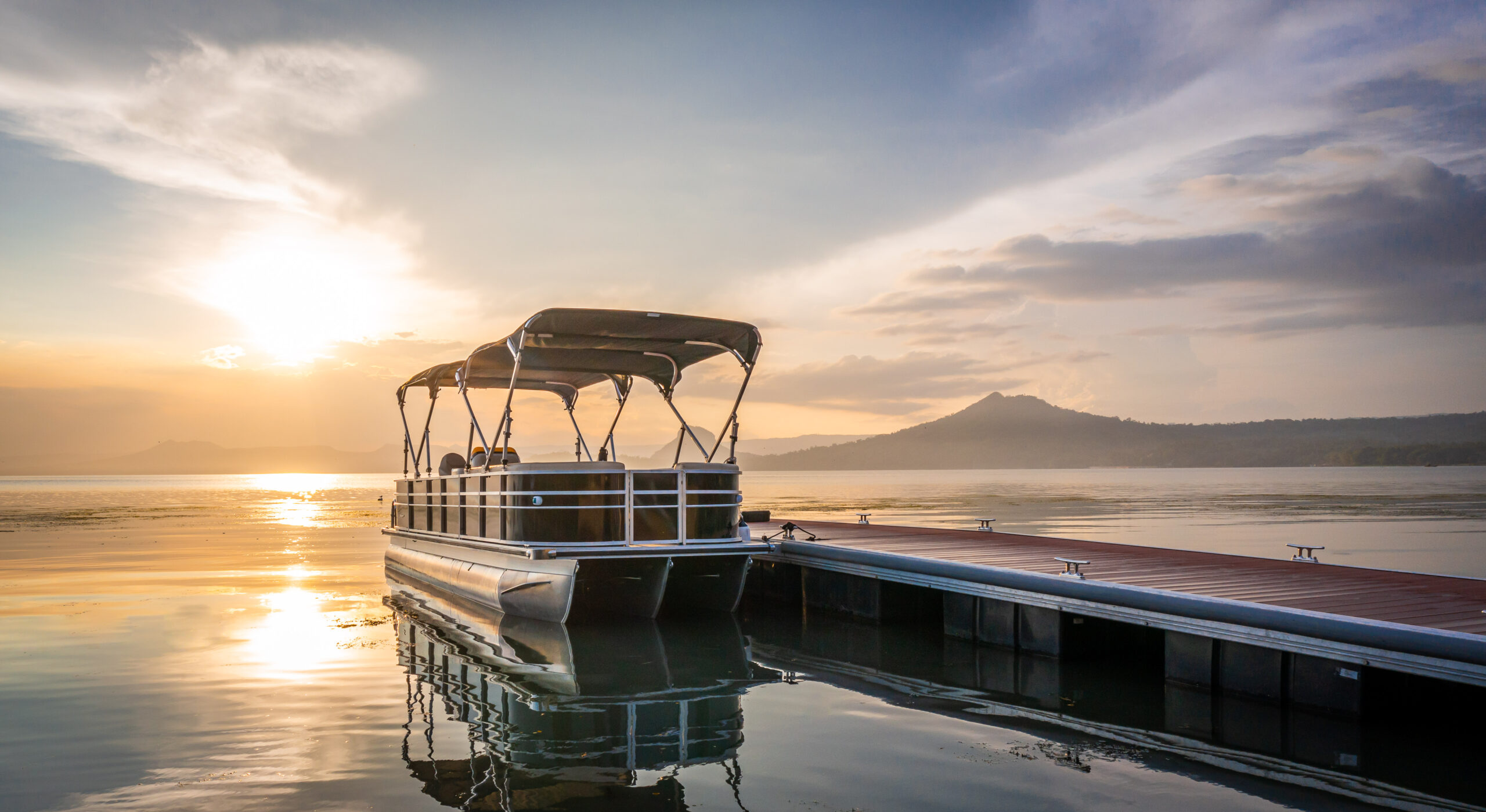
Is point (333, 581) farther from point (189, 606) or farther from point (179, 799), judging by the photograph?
point (179, 799)

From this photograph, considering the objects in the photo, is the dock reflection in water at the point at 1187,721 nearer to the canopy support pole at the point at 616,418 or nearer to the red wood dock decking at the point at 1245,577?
the red wood dock decking at the point at 1245,577

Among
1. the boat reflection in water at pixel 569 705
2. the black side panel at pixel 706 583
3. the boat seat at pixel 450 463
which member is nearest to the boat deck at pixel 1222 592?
the black side panel at pixel 706 583

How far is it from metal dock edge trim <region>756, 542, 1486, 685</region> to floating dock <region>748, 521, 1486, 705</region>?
0.01m

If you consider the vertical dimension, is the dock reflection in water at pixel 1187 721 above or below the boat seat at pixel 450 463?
below

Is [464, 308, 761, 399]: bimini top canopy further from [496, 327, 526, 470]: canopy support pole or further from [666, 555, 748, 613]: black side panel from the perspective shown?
[666, 555, 748, 613]: black side panel

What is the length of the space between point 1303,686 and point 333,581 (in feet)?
51.3

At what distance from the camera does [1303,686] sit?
23.3ft

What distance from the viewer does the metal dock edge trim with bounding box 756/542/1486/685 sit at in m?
5.97

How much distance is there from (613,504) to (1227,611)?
21.2 ft

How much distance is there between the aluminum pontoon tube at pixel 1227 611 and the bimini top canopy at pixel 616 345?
3.64 m

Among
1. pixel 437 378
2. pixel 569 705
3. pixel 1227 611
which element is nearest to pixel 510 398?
pixel 437 378

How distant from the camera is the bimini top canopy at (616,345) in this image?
37.1ft

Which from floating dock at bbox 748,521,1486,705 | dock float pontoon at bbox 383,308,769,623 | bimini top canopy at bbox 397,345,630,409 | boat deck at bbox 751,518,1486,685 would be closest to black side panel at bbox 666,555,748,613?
dock float pontoon at bbox 383,308,769,623

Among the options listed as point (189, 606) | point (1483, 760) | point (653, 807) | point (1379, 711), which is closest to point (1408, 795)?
point (1483, 760)
